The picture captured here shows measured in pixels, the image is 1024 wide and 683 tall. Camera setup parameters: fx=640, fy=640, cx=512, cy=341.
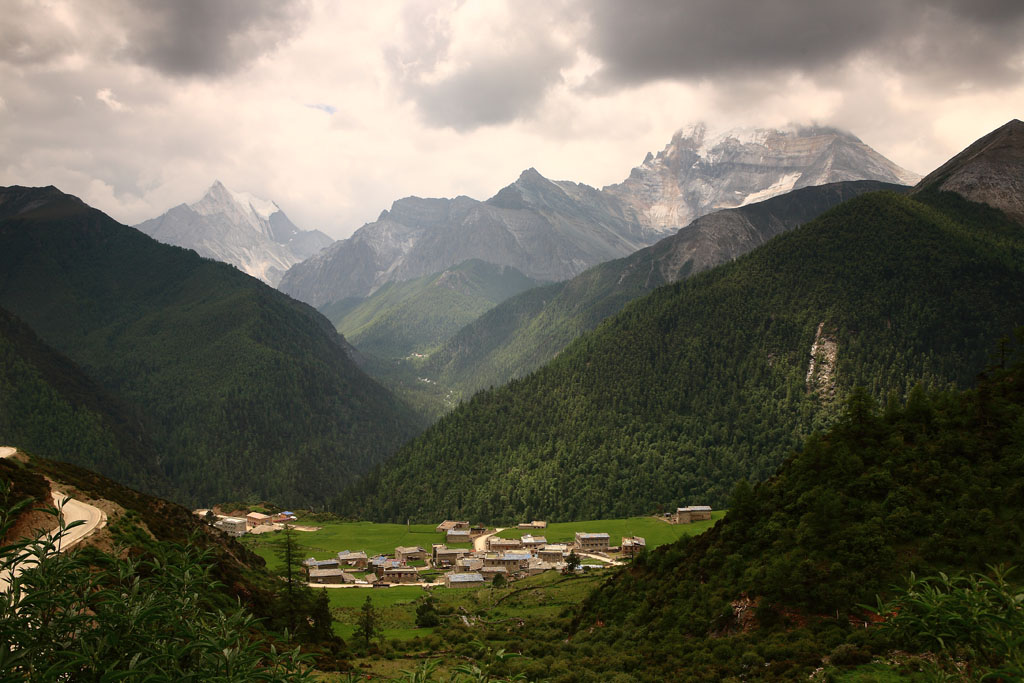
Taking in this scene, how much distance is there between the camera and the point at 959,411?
5444 cm

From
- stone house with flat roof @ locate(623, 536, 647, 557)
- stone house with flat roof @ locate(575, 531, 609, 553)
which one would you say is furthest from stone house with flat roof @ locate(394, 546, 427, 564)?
stone house with flat roof @ locate(623, 536, 647, 557)

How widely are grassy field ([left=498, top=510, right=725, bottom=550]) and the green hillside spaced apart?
34.4ft

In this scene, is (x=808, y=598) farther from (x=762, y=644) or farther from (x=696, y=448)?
(x=696, y=448)

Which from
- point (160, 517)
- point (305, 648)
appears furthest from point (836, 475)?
point (160, 517)

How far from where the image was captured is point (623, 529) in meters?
129

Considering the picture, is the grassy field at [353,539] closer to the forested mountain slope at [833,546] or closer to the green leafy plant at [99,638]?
the forested mountain slope at [833,546]

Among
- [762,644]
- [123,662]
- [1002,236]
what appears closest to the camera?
[123,662]

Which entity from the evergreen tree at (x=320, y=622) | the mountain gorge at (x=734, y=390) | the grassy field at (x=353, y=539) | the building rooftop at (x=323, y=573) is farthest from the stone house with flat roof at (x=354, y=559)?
the evergreen tree at (x=320, y=622)

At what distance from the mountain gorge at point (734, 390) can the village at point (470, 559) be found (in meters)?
23.6

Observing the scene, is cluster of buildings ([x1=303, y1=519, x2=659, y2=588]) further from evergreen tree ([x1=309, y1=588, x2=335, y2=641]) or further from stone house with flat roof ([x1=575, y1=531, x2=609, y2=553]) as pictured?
evergreen tree ([x1=309, y1=588, x2=335, y2=641])

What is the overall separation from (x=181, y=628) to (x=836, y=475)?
53201 mm

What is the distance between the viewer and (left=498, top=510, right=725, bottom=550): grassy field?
117 metres

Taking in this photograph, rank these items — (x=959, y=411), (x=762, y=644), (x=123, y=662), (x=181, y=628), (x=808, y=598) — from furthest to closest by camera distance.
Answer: (x=959, y=411) < (x=808, y=598) < (x=762, y=644) < (x=181, y=628) < (x=123, y=662)

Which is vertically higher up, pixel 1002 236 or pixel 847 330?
pixel 1002 236
